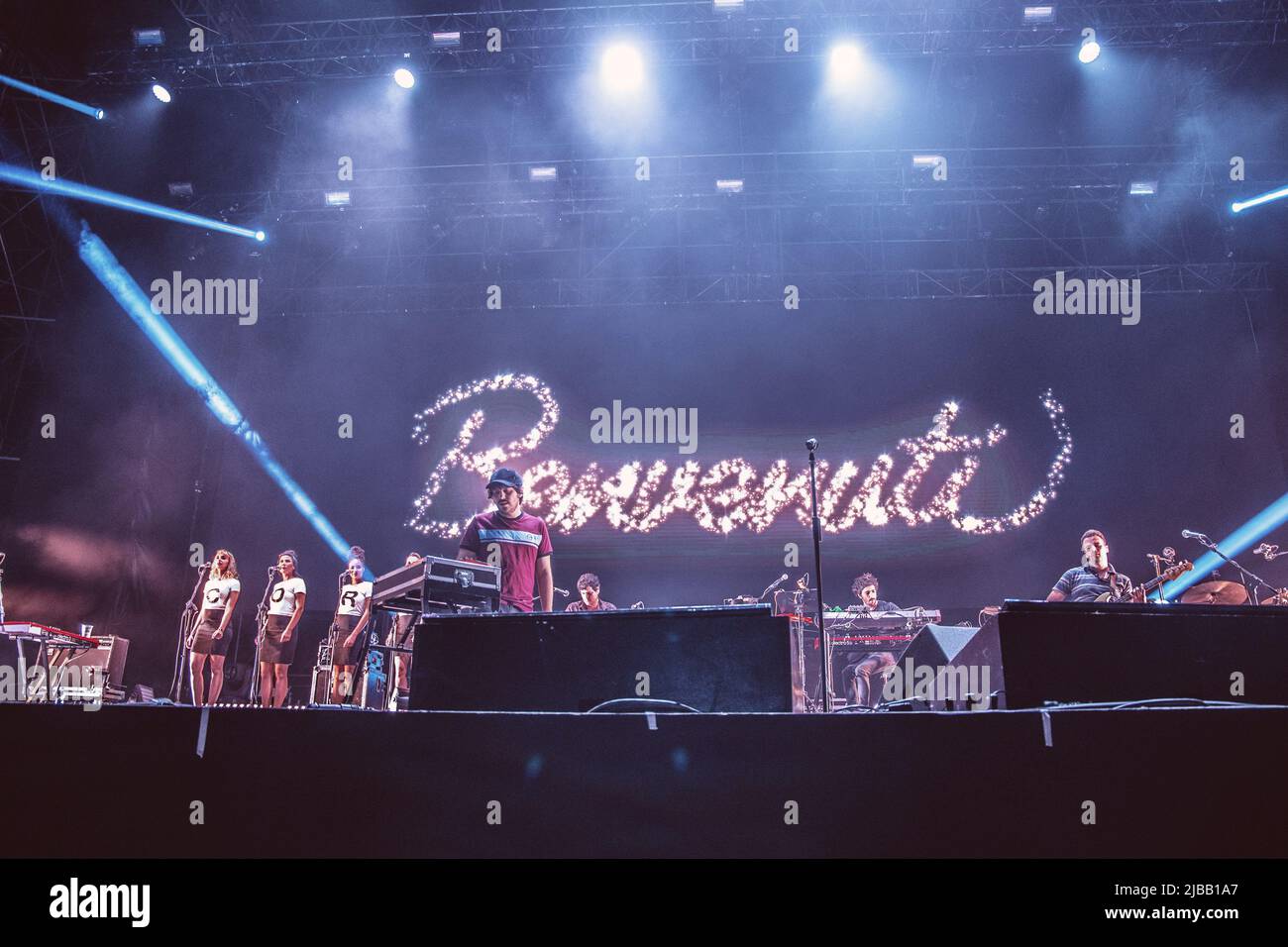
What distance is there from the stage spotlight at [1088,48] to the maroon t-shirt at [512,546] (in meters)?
7.90

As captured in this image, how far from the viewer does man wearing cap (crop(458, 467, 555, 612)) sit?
586 centimetres

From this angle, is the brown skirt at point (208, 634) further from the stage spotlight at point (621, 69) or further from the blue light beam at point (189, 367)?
the stage spotlight at point (621, 69)

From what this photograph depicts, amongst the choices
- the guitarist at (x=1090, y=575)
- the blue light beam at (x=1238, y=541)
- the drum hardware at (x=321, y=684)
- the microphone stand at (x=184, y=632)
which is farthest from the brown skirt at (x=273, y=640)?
the blue light beam at (x=1238, y=541)

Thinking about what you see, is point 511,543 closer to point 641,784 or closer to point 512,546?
point 512,546

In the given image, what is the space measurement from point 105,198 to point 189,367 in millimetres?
2230

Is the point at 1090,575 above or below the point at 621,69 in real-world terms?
below

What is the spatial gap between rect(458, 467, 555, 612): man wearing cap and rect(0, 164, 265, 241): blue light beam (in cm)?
770

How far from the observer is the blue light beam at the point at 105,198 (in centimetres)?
1004

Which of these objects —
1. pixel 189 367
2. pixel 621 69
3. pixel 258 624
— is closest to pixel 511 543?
pixel 258 624

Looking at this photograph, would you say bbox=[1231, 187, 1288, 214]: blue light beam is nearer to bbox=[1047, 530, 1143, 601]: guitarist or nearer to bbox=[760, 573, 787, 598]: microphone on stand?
bbox=[1047, 530, 1143, 601]: guitarist

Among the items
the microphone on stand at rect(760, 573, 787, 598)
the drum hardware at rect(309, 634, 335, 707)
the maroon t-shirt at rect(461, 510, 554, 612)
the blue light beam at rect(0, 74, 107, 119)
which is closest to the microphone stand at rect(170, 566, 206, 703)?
the drum hardware at rect(309, 634, 335, 707)

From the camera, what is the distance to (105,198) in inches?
429

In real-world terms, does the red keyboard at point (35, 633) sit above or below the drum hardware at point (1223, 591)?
below

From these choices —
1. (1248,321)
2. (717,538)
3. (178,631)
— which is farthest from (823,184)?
(178,631)
